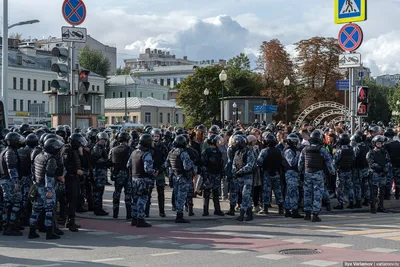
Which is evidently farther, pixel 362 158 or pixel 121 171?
pixel 362 158

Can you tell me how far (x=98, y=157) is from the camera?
51.0ft

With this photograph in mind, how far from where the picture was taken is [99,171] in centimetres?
1555

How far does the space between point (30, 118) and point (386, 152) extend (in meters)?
62.0

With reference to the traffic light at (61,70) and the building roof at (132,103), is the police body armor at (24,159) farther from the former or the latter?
the building roof at (132,103)

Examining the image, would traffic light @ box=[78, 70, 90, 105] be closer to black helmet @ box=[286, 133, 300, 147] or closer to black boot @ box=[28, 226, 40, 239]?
black boot @ box=[28, 226, 40, 239]

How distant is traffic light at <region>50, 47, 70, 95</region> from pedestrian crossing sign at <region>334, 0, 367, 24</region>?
767 cm

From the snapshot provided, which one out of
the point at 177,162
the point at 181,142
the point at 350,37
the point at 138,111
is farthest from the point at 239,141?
the point at 138,111

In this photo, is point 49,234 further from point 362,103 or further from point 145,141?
point 362,103

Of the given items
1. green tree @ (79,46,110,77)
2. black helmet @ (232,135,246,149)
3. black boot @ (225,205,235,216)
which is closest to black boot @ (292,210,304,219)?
black boot @ (225,205,235,216)

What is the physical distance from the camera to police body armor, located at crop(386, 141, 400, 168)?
1811 cm

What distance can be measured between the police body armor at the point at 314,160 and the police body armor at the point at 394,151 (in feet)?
14.7

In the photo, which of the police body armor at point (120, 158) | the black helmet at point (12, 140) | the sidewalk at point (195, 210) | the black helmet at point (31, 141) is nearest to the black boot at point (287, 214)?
the sidewalk at point (195, 210)

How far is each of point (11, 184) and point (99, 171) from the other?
288 centimetres

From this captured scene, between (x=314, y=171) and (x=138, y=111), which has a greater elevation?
(x=138, y=111)
